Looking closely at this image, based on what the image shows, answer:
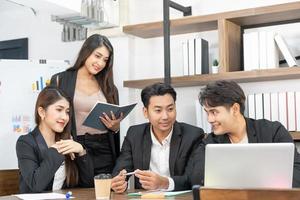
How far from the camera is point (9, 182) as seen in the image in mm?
3186

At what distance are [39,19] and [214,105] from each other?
2.74 meters

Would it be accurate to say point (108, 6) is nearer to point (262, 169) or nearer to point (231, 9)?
point (231, 9)

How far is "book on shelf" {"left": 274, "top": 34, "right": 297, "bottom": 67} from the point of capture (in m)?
3.08

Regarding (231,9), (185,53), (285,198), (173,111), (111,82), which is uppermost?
(231,9)

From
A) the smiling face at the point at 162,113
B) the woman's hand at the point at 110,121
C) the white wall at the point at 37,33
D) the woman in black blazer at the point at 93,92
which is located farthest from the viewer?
the white wall at the point at 37,33

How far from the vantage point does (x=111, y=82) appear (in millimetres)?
3061

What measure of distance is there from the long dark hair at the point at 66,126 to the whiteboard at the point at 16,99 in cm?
88

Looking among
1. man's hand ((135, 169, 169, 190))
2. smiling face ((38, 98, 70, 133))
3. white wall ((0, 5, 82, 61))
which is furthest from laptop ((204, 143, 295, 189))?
white wall ((0, 5, 82, 61))

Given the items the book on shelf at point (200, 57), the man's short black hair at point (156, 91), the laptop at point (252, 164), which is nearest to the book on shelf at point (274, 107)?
the book on shelf at point (200, 57)

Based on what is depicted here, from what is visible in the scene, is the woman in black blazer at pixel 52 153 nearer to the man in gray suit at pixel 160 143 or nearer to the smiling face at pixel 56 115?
the smiling face at pixel 56 115

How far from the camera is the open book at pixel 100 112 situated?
2668 millimetres

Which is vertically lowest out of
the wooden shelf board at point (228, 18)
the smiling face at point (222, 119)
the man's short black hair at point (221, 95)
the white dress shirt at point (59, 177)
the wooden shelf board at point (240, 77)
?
the white dress shirt at point (59, 177)

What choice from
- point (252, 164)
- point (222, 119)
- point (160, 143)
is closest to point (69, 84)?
point (160, 143)

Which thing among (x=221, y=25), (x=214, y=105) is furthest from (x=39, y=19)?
(x=214, y=105)
